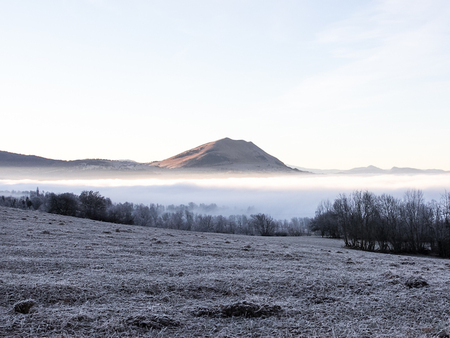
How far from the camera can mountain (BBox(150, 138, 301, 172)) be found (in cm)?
15338

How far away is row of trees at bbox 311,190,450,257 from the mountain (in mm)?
101875

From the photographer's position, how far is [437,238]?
45.8 metres

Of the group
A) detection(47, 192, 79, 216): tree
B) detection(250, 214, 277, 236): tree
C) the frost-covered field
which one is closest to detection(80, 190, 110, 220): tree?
detection(47, 192, 79, 216): tree

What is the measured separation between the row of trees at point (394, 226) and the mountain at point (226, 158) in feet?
334

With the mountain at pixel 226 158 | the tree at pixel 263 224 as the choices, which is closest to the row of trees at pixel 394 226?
the tree at pixel 263 224

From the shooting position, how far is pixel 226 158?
533 ft

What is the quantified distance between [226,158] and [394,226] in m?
117

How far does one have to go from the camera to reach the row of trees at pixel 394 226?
47.0m

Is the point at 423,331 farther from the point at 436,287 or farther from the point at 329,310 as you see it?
the point at 436,287

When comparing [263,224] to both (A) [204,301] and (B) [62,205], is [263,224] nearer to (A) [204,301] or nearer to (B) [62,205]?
(B) [62,205]

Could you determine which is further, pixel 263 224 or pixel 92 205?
pixel 263 224

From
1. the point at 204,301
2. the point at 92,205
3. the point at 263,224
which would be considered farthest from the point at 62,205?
the point at 204,301

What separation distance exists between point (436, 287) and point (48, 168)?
424 ft

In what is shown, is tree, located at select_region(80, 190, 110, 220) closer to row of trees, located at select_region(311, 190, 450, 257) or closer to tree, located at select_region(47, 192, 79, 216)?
tree, located at select_region(47, 192, 79, 216)
